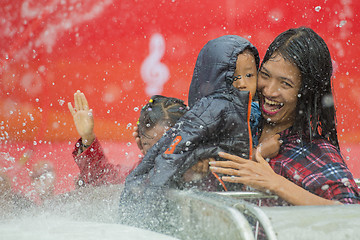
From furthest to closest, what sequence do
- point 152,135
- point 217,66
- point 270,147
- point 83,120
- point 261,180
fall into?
point 83,120 < point 152,135 < point 270,147 < point 217,66 < point 261,180

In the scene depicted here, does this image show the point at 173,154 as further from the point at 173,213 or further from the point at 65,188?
the point at 65,188

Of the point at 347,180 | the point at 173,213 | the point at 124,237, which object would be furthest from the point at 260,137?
the point at 124,237

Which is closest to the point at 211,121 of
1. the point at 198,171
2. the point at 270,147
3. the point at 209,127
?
the point at 209,127

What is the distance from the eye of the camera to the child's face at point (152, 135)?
5.56 ft

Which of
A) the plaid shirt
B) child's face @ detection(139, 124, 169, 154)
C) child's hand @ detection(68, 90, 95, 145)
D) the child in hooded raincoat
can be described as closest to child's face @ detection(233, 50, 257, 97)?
the child in hooded raincoat

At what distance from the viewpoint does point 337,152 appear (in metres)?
1.57

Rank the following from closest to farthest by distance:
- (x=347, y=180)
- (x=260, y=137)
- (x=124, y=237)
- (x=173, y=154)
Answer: (x=124, y=237) → (x=173, y=154) → (x=347, y=180) → (x=260, y=137)

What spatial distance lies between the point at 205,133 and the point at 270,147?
35 centimetres

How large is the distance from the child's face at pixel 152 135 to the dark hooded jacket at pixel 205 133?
26 cm

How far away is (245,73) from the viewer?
1499 millimetres

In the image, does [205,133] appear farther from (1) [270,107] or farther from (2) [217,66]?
(1) [270,107]

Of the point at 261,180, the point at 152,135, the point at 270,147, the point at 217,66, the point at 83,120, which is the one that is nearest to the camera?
the point at 261,180

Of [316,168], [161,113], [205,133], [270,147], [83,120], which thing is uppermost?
[83,120]

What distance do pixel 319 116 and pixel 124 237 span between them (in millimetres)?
924
